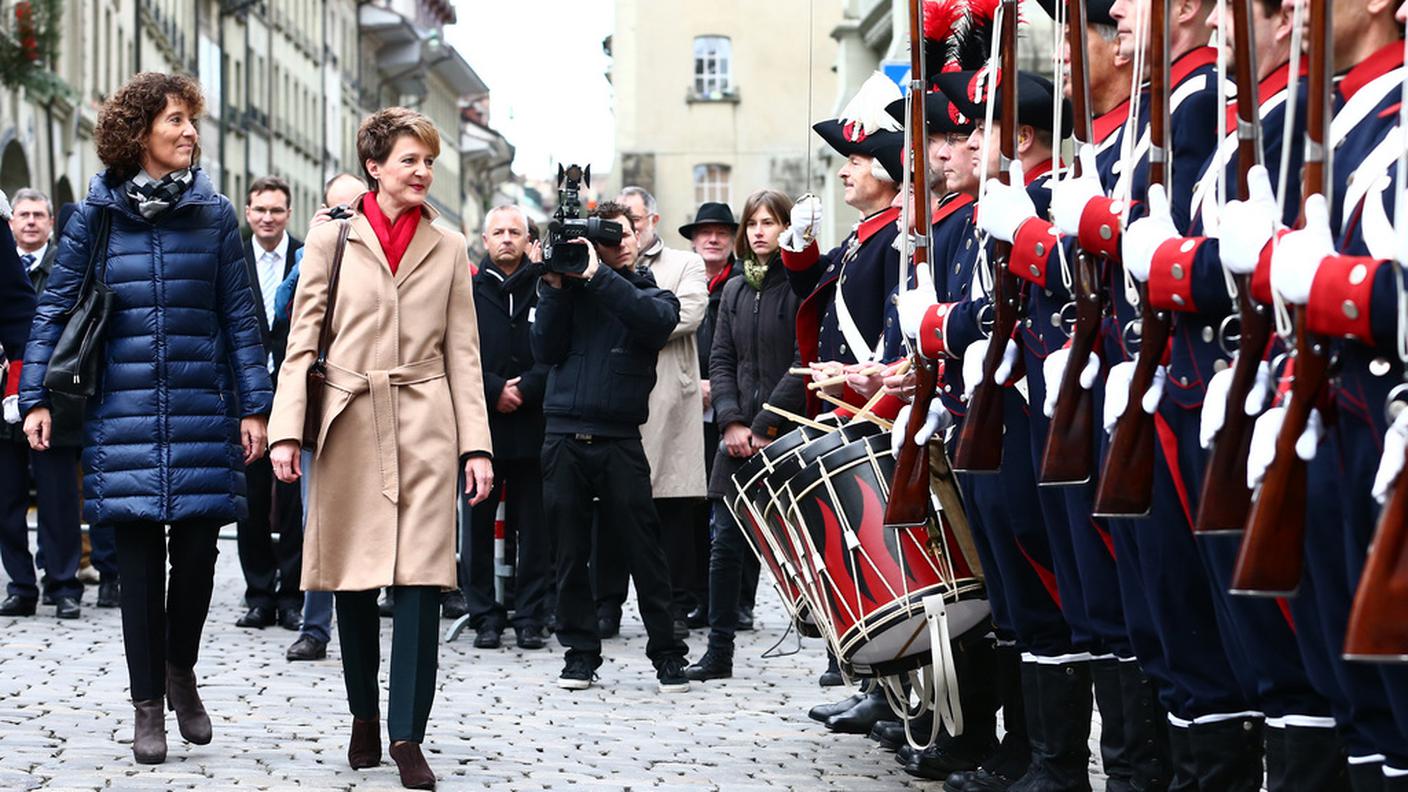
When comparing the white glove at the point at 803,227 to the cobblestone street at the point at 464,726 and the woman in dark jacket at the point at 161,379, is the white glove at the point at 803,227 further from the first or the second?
the woman in dark jacket at the point at 161,379

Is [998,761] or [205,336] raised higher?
[205,336]

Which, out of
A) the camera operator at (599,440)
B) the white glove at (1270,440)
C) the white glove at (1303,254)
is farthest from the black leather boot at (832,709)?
the white glove at (1303,254)

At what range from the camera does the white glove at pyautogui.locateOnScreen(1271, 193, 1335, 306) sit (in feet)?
12.9

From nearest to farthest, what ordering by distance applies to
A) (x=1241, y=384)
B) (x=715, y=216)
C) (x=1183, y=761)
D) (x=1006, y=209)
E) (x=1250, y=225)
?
(x=1250, y=225), (x=1241, y=384), (x=1183, y=761), (x=1006, y=209), (x=715, y=216)

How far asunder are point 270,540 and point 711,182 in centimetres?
4442

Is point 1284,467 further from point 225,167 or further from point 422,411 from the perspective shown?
point 225,167

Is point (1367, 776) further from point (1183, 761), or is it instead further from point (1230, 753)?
point (1183, 761)

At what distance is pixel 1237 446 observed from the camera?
442 centimetres

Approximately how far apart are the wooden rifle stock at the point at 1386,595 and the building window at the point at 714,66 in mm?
52785

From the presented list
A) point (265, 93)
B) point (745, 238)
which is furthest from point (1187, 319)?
point (265, 93)

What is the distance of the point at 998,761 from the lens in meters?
6.80

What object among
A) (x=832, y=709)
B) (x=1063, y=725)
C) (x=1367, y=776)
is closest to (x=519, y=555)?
(x=832, y=709)

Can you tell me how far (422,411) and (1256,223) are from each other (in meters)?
3.28

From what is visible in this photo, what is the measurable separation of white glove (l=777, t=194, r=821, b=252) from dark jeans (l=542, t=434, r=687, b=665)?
1.25 m
